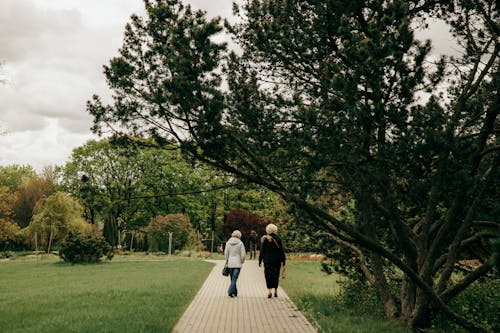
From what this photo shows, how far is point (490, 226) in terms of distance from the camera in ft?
22.2

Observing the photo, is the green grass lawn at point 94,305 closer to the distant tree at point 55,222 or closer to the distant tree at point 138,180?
the distant tree at point 55,222

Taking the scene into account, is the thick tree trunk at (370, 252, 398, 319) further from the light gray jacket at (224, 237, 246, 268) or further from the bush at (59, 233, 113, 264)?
the bush at (59, 233, 113, 264)

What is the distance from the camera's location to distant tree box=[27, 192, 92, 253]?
111 ft

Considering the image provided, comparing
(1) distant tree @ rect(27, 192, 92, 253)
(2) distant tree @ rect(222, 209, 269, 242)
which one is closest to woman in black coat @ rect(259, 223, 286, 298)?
(1) distant tree @ rect(27, 192, 92, 253)

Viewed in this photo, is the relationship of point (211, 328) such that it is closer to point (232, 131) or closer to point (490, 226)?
point (232, 131)

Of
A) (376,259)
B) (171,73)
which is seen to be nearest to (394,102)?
(171,73)

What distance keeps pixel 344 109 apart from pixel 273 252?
688cm

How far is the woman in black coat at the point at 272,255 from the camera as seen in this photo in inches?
449

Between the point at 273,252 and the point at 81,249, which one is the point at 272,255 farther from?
the point at 81,249

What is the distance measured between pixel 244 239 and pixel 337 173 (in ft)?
116

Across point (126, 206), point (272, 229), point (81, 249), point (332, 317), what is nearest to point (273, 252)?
point (272, 229)

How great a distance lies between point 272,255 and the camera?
A: 37.4ft

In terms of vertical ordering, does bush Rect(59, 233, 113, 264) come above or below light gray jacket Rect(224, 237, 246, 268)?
below

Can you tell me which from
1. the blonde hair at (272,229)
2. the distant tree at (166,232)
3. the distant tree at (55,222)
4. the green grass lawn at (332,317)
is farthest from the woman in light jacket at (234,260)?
the distant tree at (166,232)
